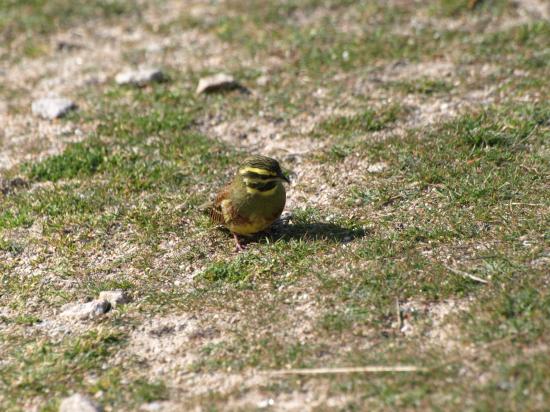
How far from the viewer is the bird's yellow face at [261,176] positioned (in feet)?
24.0

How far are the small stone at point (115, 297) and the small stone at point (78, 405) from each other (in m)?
1.30

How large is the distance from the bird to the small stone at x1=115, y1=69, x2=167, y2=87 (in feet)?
14.4

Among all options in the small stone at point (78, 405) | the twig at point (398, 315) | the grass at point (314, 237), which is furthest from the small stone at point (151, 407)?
the twig at point (398, 315)

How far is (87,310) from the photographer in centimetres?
683

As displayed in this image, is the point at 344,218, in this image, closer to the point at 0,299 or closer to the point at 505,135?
the point at 505,135

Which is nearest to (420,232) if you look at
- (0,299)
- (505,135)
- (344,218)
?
(344,218)

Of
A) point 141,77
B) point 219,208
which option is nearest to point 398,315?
point 219,208

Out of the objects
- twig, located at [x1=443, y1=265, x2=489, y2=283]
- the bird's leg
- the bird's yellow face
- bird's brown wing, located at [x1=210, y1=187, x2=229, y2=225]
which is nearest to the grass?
twig, located at [x1=443, y1=265, x2=489, y2=283]

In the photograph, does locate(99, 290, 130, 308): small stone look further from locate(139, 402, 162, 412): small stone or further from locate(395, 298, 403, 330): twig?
locate(395, 298, 403, 330): twig

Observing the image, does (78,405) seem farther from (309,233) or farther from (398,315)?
(309,233)

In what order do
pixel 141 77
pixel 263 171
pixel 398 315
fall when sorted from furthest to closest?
pixel 141 77 < pixel 263 171 < pixel 398 315

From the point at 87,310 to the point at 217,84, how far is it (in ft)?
16.1

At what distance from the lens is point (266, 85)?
11.0 metres

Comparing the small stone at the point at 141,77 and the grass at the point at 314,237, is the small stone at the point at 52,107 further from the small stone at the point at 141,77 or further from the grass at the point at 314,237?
the small stone at the point at 141,77
